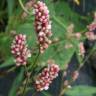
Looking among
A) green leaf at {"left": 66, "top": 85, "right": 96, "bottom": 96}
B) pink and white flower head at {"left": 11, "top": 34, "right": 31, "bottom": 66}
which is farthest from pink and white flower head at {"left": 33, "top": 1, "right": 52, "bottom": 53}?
green leaf at {"left": 66, "top": 85, "right": 96, "bottom": 96}

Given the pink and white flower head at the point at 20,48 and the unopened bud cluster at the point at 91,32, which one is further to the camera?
the unopened bud cluster at the point at 91,32

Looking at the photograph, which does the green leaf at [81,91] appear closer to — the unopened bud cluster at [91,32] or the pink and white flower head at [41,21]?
the unopened bud cluster at [91,32]

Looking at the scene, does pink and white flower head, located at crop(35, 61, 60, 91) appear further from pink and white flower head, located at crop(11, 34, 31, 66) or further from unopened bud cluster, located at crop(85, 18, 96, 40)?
unopened bud cluster, located at crop(85, 18, 96, 40)

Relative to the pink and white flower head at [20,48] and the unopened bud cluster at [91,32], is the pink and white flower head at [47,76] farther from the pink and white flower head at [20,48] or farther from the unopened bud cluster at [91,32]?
the unopened bud cluster at [91,32]

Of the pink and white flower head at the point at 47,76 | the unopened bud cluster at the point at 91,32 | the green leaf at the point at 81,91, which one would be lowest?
the green leaf at the point at 81,91

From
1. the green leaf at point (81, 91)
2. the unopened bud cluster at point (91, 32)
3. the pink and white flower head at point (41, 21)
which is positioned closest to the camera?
the pink and white flower head at point (41, 21)

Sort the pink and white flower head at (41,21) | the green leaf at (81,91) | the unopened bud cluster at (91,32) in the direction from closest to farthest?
the pink and white flower head at (41,21) → the unopened bud cluster at (91,32) → the green leaf at (81,91)

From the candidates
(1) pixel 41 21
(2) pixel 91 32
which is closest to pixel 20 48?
(1) pixel 41 21

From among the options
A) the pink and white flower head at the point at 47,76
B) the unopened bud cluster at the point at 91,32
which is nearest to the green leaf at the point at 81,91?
the unopened bud cluster at the point at 91,32

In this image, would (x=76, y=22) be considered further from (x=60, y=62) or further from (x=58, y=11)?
(x=60, y=62)

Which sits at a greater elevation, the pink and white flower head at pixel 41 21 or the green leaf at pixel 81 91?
the pink and white flower head at pixel 41 21

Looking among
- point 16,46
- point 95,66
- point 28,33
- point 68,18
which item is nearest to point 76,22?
point 68,18

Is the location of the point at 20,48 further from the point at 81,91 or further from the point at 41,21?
the point at 81,91
